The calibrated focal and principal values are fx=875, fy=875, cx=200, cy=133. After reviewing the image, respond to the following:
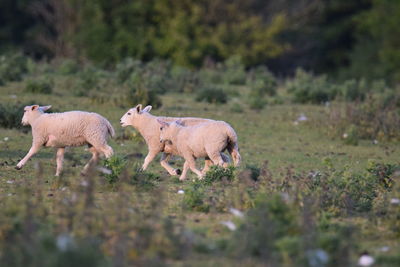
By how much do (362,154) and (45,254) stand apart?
11440 millimetres

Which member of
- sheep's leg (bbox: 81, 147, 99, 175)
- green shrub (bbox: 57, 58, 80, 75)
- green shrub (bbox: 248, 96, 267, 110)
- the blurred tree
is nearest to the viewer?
sheep's leg (bbox: 81, 147, 99, 175)

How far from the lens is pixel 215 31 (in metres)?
42.1

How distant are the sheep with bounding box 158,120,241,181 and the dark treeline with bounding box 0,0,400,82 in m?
26.1

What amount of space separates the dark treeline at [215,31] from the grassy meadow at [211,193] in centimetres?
1837

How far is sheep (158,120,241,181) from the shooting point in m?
12.0

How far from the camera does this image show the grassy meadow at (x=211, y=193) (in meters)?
6.93

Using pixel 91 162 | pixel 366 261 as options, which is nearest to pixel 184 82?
pixel 91 162

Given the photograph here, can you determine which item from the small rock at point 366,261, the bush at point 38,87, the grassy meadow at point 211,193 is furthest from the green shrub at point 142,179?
the bush at point 38,87

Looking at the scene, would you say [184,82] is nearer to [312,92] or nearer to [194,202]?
[312,92]

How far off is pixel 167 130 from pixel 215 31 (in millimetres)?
29653

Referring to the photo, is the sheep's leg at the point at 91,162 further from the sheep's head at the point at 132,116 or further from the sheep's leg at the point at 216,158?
the sheep's leg at the point at 216,158

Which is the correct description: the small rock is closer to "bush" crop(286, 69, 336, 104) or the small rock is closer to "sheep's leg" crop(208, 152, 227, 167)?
"sheep's leg" crop(208, 152, 227, 167)

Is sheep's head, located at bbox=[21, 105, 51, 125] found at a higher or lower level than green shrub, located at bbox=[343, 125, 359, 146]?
higher

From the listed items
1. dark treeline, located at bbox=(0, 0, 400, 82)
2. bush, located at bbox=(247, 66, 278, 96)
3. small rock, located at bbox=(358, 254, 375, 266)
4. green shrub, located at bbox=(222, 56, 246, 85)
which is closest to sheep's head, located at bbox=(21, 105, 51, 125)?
small rock, located at bbox=(358, 254, 375, 266)
